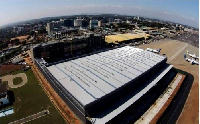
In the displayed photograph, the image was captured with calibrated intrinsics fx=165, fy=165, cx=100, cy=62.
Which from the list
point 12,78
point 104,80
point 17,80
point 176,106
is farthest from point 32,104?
point 176,106

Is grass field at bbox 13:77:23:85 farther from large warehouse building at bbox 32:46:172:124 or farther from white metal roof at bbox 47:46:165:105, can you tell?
white metal roof at bbox 47:46:165:105

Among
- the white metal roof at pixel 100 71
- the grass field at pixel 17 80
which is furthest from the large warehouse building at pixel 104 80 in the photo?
the grass field at pixel 17 80

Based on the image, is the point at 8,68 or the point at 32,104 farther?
the point at 8,68

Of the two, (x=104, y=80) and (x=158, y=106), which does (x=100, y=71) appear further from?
(x=158, y=106)

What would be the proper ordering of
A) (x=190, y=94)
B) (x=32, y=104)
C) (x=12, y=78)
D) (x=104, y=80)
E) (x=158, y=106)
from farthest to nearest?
(x=12, y=78) < (x=190, y=94) < (x=104, y=80) < (x=32, y=104) < (x=158, y=106)

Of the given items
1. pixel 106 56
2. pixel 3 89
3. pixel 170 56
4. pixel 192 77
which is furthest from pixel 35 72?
pixel 170 56

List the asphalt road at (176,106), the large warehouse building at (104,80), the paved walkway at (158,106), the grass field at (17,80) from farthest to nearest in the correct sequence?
the grass field at (17,80)
the asphalt road at (176,106)
the paved walkway at (158,106)
the large warehouse building at (104,80)

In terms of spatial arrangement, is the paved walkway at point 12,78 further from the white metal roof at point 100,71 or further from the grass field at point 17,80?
the white metal roof at point 100,71
